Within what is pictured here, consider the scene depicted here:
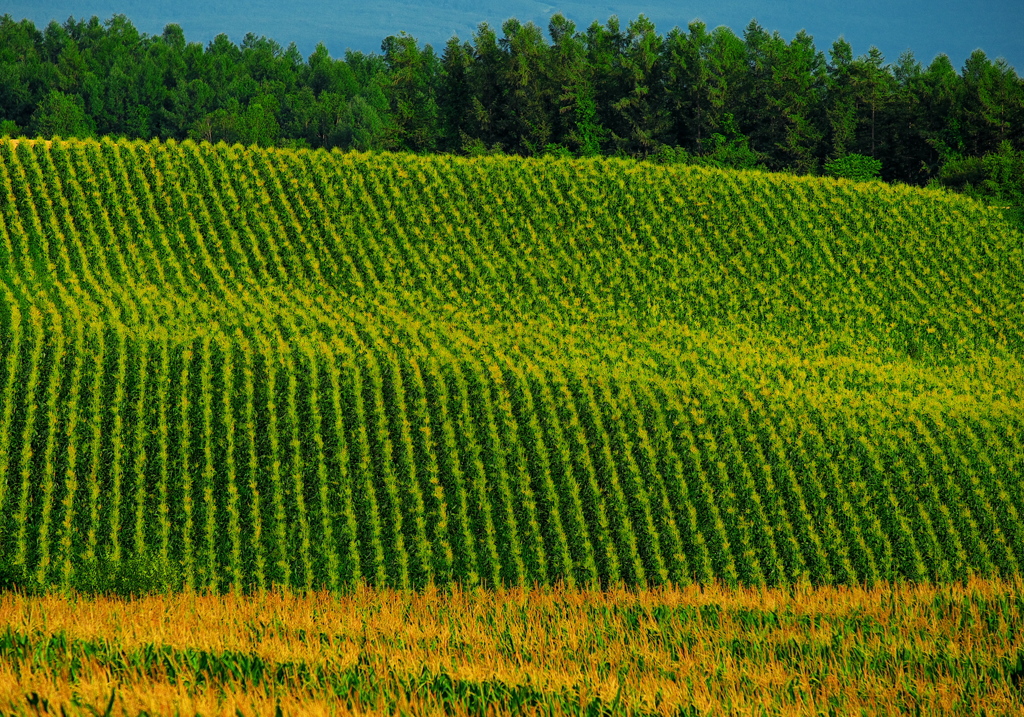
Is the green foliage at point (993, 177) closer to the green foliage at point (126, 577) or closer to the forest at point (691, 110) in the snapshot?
the forest at point (691, 110)

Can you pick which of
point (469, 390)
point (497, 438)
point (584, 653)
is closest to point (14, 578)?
point (497, 438)

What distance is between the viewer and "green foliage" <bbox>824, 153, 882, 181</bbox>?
51469 millimetres

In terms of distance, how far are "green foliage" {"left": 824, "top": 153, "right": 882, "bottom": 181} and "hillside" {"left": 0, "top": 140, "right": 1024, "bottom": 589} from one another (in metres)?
25.6

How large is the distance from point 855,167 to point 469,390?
42661 mm

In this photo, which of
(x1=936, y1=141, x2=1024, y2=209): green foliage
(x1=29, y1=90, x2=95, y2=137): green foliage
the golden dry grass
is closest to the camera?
the golden dry grass

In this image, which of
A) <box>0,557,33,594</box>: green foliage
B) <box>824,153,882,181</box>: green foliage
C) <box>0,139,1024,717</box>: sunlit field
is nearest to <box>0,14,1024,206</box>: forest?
<box>824,153,882,181</box>: green foliage

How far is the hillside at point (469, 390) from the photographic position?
543 inches

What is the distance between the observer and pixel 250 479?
47.2ft

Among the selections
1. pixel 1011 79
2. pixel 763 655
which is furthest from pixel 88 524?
pixel 1011 79

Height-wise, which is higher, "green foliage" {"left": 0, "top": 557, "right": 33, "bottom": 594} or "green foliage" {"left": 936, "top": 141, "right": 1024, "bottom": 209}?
"green foliage" {"left": 936, "top": 141, "right": 1024, "bottom": 209}

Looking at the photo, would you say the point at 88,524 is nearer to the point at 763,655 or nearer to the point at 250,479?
the point at 250,479

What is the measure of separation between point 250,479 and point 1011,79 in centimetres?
5567

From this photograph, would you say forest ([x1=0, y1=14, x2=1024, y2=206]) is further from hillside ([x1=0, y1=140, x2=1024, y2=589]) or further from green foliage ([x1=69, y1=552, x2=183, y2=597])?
green foliage ([x1=69, y1=552, x2=183, y2=597])

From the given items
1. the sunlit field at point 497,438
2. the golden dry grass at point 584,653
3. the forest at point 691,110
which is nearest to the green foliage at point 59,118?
the forest at point 691,110
